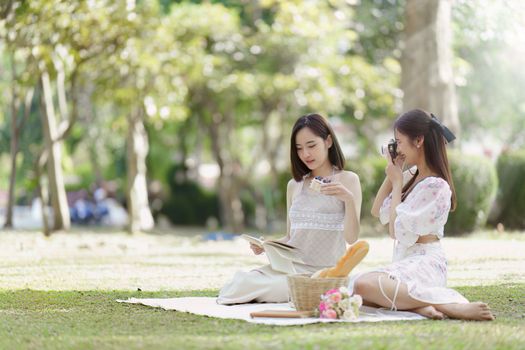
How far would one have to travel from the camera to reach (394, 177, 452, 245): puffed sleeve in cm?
638

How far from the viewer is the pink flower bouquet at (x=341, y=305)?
5906mm

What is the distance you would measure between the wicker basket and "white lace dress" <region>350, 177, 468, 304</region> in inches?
9.7

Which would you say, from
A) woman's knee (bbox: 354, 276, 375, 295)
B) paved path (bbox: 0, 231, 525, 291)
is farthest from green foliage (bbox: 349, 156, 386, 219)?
woman's knee (bbox: 354, 276, 375, 295)

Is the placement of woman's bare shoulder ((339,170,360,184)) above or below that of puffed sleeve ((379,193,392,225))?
above

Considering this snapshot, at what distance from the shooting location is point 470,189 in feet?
54.0

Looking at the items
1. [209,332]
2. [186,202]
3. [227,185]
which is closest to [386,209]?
[209,332]

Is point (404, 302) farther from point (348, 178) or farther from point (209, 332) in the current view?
point (209, 332)

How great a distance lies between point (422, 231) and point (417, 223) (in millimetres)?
63

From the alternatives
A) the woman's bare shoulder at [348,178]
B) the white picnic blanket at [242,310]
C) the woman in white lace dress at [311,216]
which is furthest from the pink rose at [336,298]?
the woman's bare shoulder at [348,178]

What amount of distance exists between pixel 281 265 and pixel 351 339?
193 cm

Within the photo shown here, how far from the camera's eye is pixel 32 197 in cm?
3741

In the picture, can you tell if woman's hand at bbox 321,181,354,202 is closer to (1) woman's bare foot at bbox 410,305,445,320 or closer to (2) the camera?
(2) the camera

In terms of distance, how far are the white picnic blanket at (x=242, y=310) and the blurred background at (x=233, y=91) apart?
7234 mm

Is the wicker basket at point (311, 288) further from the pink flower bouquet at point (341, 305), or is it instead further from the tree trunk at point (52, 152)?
the tree trunk at point (52, 152)
